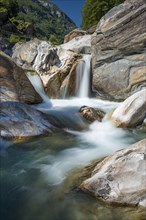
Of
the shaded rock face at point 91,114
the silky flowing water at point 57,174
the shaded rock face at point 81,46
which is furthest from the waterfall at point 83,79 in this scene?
the silky flowing water at point 57,174

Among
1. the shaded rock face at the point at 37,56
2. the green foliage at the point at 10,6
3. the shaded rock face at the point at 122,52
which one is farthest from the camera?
the green foliage at the point at 10,6

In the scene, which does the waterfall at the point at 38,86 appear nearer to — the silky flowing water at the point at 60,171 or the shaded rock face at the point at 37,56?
the shaded rock face at the point at 37,56

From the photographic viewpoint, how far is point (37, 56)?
21891 millimetres

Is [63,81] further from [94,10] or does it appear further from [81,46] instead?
[94,10]

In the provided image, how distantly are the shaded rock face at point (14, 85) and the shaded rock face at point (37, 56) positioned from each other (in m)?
4.25

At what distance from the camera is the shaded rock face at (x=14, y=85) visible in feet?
50.4

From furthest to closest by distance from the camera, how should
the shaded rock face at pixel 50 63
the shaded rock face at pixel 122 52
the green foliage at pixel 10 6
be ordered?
the green foliage at pixel 10 6, the shaded rock face at pixel 50 63, the shaded rock face at pixel 122 52

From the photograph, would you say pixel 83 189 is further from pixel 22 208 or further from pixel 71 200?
pixel 22 208

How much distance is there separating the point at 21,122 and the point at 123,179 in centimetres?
602

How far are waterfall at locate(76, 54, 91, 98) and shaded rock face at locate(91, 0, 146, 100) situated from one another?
0.65m

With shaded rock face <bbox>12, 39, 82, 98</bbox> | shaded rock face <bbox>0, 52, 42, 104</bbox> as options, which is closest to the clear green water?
shaded rock face <bbox>0, 52, 42, 104</bbox>

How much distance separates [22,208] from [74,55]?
15761mm

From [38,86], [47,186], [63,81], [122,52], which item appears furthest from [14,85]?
[47,186]

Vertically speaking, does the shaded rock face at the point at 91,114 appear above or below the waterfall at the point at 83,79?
below
